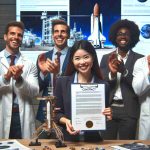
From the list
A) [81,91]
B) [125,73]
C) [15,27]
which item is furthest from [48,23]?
[81,91]

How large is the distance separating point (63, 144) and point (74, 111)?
0.68 feet

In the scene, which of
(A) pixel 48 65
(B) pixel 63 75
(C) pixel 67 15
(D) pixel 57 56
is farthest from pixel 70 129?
(C) pixel 67 15

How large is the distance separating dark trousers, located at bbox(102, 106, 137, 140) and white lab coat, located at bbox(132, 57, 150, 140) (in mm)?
95

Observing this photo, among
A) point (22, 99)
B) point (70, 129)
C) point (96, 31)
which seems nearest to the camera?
point (70, 129)

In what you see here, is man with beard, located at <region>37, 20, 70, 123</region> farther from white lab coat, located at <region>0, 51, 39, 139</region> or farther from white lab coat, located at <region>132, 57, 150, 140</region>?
white lab coat, located at <region>132, 57, 150, 140</region>

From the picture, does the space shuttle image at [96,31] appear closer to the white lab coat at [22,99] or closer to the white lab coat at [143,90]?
the white lab coat at [143,90]

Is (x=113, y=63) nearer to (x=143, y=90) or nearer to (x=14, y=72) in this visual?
(x=143, y=90)

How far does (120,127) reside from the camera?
2.62 meters

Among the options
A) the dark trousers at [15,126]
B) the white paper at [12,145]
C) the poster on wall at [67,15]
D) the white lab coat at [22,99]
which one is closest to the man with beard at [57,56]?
the white lab coat at [22,99]

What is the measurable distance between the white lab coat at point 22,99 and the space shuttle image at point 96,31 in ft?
3.09

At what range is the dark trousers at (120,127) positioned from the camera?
8.51ft

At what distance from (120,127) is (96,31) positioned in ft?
4.14

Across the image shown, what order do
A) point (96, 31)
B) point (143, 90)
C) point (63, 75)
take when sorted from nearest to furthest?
1. point (63, 75)
2. point (143, 90)
3. point (96, 31)

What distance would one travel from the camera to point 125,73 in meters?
2.61
